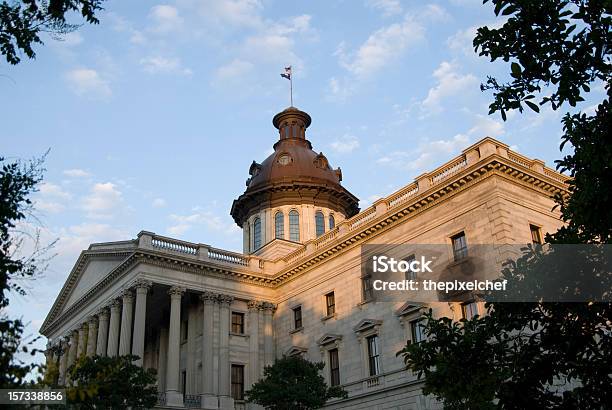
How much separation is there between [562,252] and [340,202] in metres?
37.5

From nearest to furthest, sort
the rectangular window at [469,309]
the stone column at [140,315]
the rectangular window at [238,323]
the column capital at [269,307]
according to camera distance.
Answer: the rectangular window at [469,309]
the stone column at [140,315]
the rectangular window at [238,323]
the column capital at [269,307]

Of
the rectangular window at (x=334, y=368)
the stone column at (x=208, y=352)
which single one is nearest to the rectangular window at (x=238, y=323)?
the stone column at (x=208, y=352)

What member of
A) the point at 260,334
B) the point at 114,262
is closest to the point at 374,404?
the point at 260,334

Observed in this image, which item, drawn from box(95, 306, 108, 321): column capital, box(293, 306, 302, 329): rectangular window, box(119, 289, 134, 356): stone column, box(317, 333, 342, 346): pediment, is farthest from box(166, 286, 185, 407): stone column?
box(317, 333, 342, 346): pediment

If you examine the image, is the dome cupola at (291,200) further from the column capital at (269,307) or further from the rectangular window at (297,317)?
the rectangular window at (297,317)

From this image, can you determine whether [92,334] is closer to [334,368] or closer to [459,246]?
[334,368]

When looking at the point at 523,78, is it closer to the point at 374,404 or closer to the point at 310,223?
the point at 374,404

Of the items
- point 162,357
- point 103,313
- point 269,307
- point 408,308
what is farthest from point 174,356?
point 408,308

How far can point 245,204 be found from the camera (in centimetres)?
5175

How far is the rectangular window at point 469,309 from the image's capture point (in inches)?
1099

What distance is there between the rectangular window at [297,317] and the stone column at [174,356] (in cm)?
707

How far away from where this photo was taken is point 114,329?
125 feet

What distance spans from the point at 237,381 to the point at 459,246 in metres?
16.7

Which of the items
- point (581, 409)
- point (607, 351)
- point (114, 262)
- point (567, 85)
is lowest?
point (581, 409)
